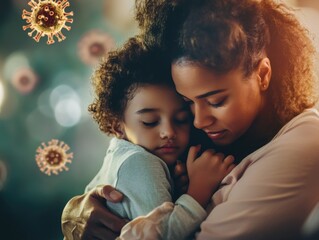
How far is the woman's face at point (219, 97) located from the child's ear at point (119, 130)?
226mm

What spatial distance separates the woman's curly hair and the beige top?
0.62ft

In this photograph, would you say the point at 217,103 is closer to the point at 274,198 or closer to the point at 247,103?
the point at 247,103

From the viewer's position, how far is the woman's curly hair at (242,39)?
100 centimetres

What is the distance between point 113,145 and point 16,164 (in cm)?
65

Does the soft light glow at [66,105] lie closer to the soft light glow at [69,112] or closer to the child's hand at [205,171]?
the soft light glow at [69,112]

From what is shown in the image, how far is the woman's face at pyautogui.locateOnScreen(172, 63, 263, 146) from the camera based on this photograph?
1.01 meters

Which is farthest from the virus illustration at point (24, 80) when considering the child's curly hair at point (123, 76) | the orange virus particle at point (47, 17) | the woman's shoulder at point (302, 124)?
the woman's shoulder at point (302, 124)

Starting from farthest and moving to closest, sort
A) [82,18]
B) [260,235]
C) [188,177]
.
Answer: [82,18], [188,177], [260,235]

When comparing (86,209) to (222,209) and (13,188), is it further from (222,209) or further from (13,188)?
(13,188)

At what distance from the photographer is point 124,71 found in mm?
1189

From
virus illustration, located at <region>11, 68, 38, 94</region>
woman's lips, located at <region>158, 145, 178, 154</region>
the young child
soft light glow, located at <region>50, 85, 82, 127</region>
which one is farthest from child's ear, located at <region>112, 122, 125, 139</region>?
virus illustration, located at <region>11, 68, 38, 94</region>

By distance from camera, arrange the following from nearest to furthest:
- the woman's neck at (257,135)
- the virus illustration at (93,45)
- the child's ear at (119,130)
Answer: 1. the woman's neck at (257,135)
2. the child's ear at (119,130)
3. the virus illustration at (93,45)

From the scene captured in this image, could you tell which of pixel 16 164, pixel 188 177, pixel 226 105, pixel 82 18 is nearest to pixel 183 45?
pixel 226 105

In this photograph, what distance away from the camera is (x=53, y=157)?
5.54ft
